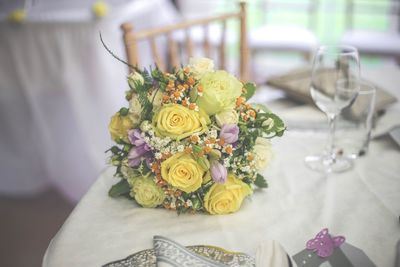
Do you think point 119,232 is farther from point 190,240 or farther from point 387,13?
point 387,13

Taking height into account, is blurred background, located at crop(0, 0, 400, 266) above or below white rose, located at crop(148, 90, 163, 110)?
below

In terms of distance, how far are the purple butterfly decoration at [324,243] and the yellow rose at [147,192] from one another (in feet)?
0.87

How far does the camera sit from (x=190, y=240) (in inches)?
27.4

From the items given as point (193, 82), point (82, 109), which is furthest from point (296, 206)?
point (82, 109)

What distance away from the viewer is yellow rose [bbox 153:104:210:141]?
2.26ft

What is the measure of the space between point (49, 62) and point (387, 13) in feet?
9.32

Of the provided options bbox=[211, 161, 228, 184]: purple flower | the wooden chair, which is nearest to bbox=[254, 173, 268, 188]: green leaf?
bbox=[211, 161, 228, 184]: purple flower

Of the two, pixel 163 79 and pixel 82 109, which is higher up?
pixel 163 79

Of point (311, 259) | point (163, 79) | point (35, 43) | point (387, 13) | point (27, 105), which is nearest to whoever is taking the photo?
point (311, 259)

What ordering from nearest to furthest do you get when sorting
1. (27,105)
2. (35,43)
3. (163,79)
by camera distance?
(163,79), (35,43), (27,105)

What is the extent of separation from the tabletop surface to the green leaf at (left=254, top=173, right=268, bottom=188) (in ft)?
0.06

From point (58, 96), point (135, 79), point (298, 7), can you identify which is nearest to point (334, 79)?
point (135, 79)

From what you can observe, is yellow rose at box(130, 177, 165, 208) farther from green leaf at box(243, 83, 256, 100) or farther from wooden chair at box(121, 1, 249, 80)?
wooden chair at box(121, 1, 249, 80)

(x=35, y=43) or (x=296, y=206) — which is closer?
(x=296, y=206)
